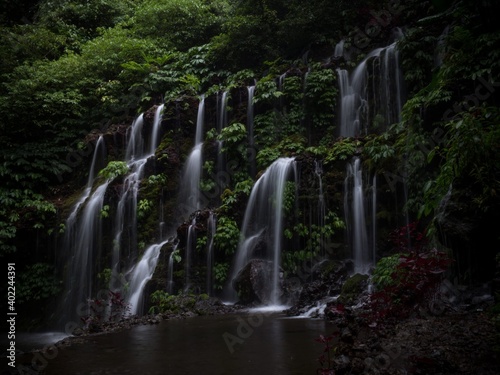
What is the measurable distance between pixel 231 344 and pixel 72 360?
6.01ft

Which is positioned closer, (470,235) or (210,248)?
(470,235)

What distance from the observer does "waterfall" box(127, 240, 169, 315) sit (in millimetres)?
9938

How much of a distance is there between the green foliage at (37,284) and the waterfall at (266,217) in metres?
6.56

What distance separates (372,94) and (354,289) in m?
7.53

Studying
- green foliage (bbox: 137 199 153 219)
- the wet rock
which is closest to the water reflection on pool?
the wet rock

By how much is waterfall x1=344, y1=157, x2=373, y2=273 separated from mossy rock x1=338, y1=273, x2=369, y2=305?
60.0 inches

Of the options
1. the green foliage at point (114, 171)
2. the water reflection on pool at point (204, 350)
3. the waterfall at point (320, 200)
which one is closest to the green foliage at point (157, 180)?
the green foliage at point (114, 171)

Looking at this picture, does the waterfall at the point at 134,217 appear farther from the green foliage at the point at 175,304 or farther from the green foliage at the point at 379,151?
the green foliage at the point at 379,151

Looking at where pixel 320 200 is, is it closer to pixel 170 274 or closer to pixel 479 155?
pixel 170 274

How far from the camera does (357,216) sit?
9.52 meters

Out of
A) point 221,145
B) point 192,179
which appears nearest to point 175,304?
point 192,179

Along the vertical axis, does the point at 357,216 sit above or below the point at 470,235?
above

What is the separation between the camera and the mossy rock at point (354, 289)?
690cm

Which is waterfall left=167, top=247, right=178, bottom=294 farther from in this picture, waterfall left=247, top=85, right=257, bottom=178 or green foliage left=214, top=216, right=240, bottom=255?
Answer: waterfall left=247, top=85, right=257, bottom=178
